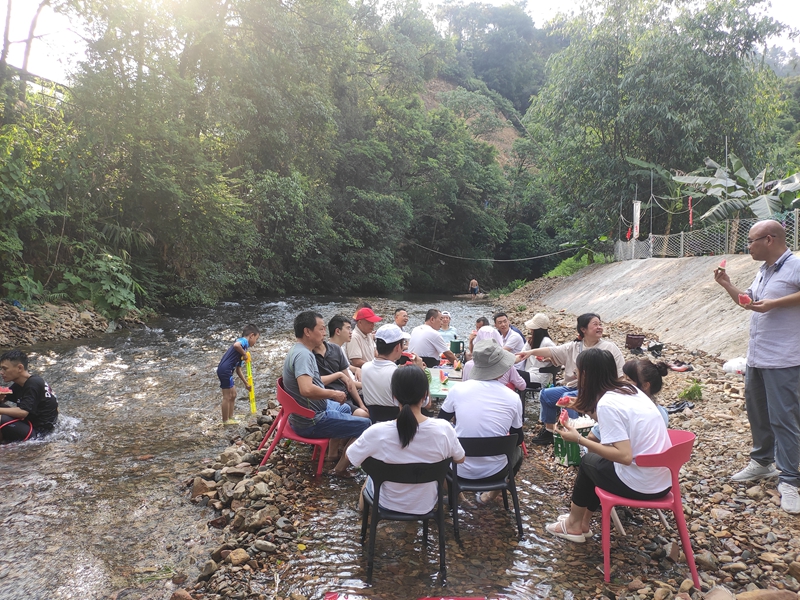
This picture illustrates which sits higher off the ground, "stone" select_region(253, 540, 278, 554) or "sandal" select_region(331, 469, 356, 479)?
"stone" select_region(253, 540, 278, 554)

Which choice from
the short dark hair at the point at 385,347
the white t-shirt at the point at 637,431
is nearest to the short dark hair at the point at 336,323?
the short dark hair at the point at 385,347

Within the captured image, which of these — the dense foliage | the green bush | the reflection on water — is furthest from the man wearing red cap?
the green bush

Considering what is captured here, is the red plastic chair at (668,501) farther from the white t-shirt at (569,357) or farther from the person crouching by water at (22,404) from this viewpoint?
the person crouching by water at (22,404)

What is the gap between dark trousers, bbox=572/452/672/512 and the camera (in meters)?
3.32

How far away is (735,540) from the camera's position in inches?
143

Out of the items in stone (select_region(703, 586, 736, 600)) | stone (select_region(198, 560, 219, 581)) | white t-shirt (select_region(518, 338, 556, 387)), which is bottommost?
stone (select_region(198, 560, 219, 581))

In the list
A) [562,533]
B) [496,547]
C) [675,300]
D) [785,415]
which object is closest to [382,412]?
[496,547]

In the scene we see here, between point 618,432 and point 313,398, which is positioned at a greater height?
point 618,432

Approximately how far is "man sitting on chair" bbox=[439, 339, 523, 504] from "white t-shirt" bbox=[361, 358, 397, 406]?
31.1 inches

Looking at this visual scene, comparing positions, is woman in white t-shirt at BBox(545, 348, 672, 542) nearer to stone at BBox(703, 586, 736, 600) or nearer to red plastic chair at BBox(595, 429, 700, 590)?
red plastic chair at BBox(595, 429, 700, 590)

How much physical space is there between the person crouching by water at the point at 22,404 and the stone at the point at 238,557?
390 centimetres

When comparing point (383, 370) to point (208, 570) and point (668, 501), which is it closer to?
point (208, 570)

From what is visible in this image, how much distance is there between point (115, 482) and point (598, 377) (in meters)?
4.58

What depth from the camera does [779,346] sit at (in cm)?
389
